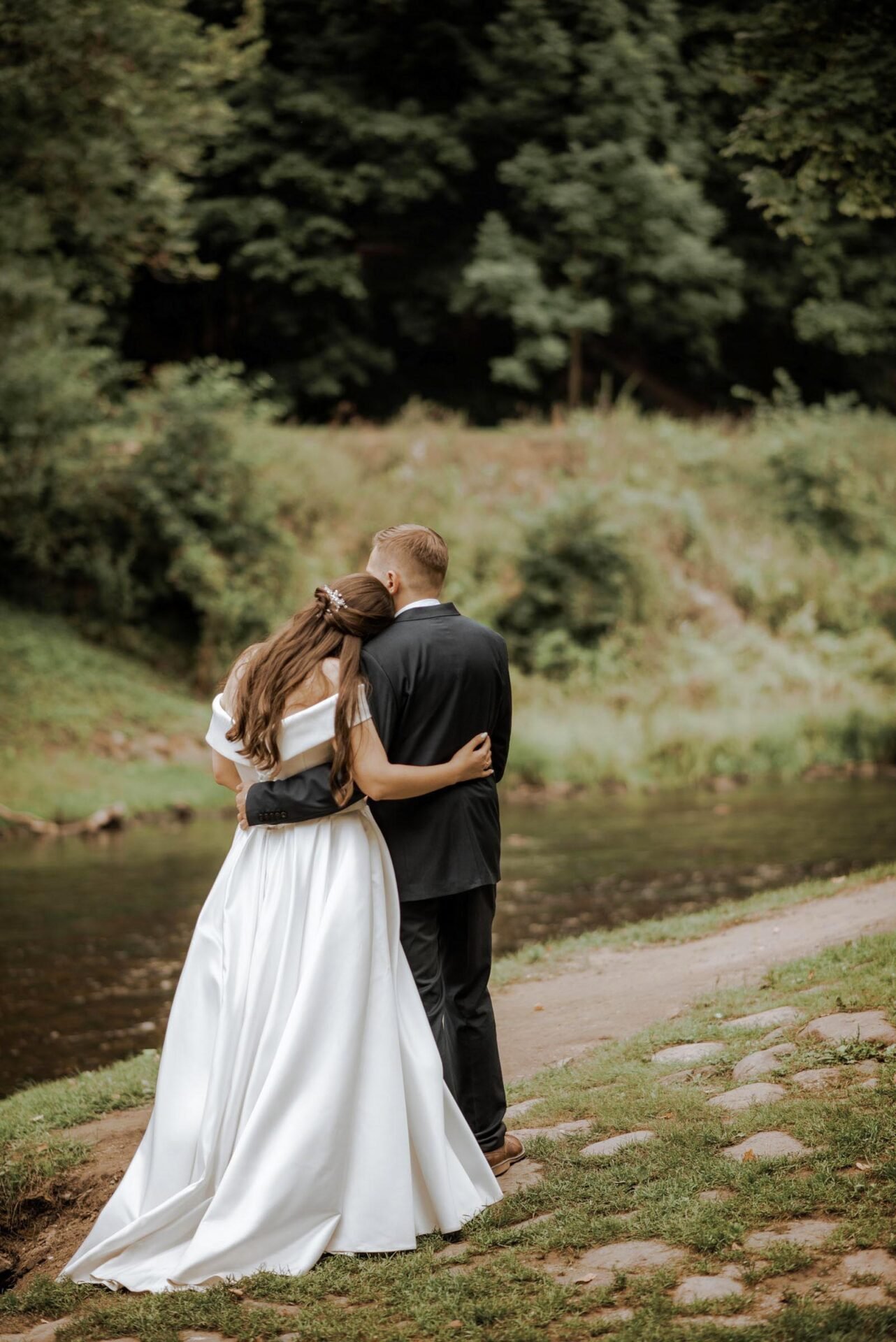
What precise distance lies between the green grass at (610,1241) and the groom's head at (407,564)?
214 centimetres

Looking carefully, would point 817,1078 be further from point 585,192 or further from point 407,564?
point 585,192

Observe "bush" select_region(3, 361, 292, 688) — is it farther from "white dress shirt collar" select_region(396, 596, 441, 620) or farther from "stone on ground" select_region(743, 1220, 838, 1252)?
"stone on ground" select_region(743, 1220, 838, 1252)

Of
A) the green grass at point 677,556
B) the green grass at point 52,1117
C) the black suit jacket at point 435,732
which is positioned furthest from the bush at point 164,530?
the black suit jacket at point 435,732

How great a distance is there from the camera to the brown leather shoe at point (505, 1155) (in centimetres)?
488

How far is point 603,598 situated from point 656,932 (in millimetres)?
14030

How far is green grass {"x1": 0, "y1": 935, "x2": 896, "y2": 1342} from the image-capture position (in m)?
3.65

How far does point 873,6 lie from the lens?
9961 mm

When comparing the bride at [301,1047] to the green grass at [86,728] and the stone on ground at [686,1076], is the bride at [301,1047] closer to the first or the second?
the stone on ground at [686,1076]

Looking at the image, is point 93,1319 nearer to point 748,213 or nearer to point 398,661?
point 398,661

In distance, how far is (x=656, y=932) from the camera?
29.8ft

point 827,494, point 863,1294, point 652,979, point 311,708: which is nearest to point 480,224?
point 827,494

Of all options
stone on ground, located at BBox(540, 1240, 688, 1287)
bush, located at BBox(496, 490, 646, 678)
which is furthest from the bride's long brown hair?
bush, located at BBox(496, 490, 646, 678)

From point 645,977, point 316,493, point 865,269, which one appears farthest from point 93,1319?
point 865,269

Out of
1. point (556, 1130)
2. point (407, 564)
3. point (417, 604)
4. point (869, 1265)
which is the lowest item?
point (556, 1130)
